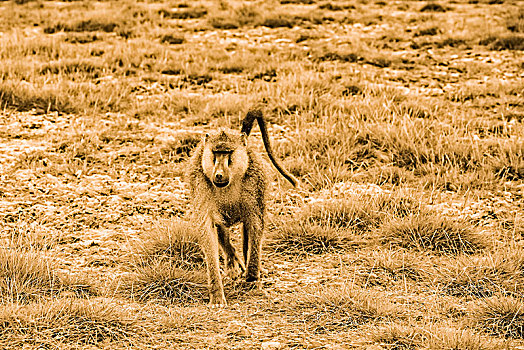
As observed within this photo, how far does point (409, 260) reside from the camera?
14.6 feet

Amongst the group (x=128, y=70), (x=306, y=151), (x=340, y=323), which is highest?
(x=128, y=70)

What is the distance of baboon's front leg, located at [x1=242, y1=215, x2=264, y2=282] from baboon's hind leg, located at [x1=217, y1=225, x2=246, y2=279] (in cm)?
20

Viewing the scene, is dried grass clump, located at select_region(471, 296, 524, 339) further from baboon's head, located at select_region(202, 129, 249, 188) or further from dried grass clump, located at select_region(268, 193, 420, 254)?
baboon's head, located at select_region(202, 129, 249, 188)

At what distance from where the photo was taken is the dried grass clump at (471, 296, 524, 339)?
141 inches

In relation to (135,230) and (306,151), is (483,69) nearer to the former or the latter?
(306,151)

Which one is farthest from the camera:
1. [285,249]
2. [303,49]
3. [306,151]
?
[303,49]

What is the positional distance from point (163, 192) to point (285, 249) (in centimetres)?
144

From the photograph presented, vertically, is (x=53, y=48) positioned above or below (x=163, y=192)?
above

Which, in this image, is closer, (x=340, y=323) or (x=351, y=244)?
(x=340, y=323)

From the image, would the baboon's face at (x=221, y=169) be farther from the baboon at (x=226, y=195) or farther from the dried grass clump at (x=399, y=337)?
the dried grass clump at (x=399, y=337)

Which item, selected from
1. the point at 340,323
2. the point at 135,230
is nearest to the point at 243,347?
the point at 340,323

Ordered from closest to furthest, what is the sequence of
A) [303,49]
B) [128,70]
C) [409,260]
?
[409,260] < [128,70] < [303,49]

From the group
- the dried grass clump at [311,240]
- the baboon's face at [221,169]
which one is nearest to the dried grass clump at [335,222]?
the dried grass clump at [311,240]

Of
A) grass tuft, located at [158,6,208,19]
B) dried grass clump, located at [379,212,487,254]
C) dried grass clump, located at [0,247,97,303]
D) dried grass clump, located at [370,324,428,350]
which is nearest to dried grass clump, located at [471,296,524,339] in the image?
dried grass clump, located at [370,324,428,350]
